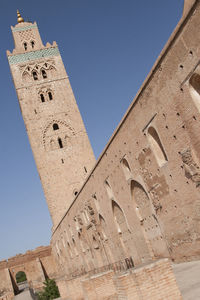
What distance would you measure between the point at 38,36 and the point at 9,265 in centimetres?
2036

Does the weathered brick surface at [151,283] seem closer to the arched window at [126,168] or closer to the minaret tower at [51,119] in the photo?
the arched window at [126,168]

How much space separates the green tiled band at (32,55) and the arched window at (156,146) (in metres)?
21.0

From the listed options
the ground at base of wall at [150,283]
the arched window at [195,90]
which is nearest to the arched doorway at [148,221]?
the arched window at [195,90]

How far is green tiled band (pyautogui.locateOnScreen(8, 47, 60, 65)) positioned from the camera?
26797mm

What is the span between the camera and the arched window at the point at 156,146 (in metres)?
8.34

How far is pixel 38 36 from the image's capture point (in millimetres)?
28391

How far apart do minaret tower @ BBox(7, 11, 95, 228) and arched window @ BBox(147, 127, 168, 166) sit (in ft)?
51.4

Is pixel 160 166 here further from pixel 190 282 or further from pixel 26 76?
pixel 26 76

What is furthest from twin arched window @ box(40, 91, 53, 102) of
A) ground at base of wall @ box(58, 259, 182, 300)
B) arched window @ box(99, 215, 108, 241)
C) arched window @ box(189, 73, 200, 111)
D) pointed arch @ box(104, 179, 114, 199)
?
ground at base of wall @ box(58, 259, 182, 300)

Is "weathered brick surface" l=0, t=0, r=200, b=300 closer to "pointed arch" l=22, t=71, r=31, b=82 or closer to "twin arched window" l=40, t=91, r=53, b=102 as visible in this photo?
"twin arched window" l=40, t=91, r=53, b=102

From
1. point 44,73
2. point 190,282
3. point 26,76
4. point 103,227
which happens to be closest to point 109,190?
point 103,227

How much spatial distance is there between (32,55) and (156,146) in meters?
21.5

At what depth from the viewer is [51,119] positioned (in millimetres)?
25234

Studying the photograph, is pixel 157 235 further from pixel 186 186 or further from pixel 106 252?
pixel 106 252
